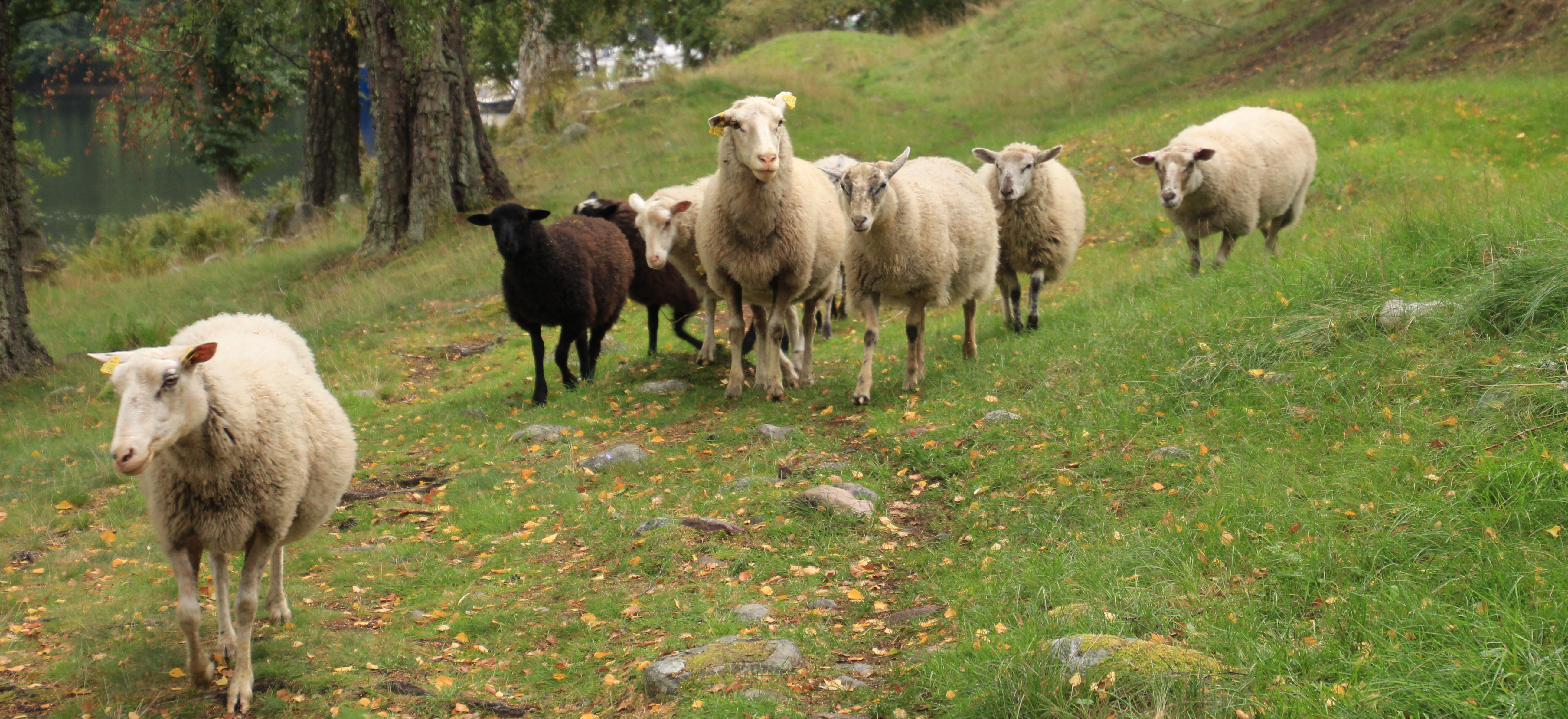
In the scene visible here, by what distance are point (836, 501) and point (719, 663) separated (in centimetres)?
200

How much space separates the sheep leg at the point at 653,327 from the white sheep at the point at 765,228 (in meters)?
2.07

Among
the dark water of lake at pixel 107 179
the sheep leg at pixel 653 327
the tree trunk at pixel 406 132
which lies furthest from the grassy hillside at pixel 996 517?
the dark water of lake at pixel 107 179

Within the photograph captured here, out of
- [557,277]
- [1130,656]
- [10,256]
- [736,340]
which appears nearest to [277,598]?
[1130,656]

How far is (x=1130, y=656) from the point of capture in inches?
151

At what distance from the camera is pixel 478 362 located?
41.9 ft

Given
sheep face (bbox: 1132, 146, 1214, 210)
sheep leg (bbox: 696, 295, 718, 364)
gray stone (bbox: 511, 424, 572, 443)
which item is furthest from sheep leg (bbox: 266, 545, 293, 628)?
sheep face (bbox: 1132, 146, 1214, 210)

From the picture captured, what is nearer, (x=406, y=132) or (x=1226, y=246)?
(x=1226, y=246)

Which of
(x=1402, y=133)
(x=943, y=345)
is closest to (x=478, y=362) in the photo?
(x=943, y=345)

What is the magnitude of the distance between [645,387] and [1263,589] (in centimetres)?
693

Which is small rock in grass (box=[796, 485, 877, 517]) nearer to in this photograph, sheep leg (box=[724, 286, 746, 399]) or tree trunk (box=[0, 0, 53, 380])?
sheep leg (box=[724, 286, 746, 399])

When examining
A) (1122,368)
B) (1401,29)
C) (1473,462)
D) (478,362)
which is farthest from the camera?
(1401,29)

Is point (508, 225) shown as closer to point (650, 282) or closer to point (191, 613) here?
point (650, 282)

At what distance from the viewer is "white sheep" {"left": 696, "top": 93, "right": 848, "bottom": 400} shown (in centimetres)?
873

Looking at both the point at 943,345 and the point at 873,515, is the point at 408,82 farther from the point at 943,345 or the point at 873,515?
the point at 873,515
